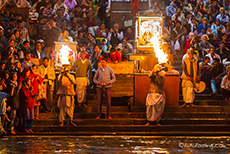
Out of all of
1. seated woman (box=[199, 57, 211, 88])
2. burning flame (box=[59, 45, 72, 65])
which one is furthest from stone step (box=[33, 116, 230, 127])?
burning flame (box=[59, 45, 72, 65])

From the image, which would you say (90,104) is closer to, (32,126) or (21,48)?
(32,126)

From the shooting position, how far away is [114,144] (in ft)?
35.7

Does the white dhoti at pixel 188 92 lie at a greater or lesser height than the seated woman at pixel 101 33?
lesser

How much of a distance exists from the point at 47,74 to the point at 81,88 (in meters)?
1.21

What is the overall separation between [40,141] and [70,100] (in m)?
2.15

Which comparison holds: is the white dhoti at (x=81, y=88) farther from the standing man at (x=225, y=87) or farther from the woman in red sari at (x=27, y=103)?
the standing man at (x=225, y=87)

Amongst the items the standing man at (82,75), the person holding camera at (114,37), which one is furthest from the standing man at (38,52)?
A: the person holding camera at (114,37)

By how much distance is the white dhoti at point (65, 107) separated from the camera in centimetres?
1303

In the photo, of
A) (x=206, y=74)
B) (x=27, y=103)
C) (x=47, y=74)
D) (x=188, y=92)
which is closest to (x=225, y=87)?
(x=188, y=92)

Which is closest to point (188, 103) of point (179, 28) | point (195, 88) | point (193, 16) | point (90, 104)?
point (195, 88)

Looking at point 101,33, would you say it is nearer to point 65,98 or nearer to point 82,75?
point 82,75

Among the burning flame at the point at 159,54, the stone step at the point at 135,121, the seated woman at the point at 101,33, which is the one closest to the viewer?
the stone step at the point at 135,121

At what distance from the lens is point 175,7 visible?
2152cm

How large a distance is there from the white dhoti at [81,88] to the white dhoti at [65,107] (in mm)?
1185
